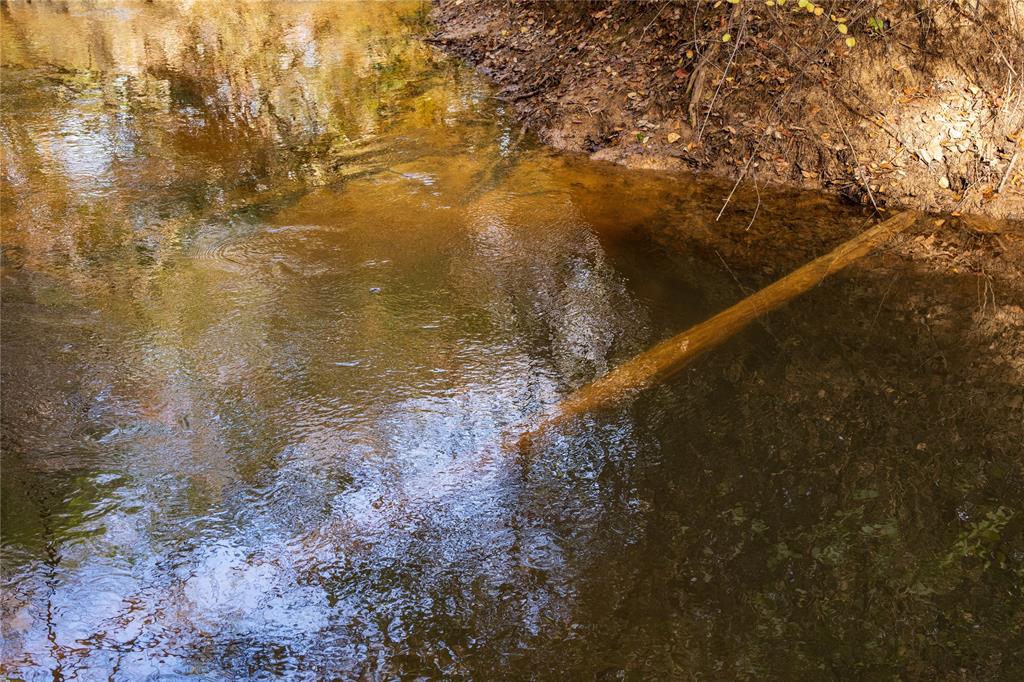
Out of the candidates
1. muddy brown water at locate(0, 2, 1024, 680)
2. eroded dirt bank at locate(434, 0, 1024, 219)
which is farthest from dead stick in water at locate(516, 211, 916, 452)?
eroded dirt bank at locate(434, 0, 1024, 219)

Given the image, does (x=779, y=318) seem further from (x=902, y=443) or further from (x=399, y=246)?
(x=399, y=246)

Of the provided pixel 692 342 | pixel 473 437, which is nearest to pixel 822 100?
pixel 692 342

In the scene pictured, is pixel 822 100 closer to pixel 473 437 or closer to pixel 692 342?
pixel 692 342

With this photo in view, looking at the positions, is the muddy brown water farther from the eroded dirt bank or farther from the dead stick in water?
the eroded dirt bank

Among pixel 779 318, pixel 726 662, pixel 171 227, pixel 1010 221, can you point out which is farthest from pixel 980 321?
pixel 171 227

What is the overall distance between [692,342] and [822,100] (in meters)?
4.31

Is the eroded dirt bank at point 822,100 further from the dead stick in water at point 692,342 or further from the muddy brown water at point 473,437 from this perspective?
the dead stick in water at point 692,342

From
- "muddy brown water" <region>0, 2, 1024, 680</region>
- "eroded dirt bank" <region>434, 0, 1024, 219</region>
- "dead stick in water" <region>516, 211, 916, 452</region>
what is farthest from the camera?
"eroded dirt bank" <region>434, 0, 1024, 219</region>

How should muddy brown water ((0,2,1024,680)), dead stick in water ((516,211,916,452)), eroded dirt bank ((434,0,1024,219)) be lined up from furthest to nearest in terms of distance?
eroded dirt bank ((434,0,1024,219)) < dead stick in water ((516,211,916,452)) < muddy brown water ((0,2,1024,680))

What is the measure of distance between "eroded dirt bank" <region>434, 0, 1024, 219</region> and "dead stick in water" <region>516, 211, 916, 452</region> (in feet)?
4.51

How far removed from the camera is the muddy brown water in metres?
3.54

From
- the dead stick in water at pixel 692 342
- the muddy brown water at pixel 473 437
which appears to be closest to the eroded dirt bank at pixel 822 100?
the muddy brown water at pixel 473 437

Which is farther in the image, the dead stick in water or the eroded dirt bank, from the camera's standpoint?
the eroded dirt bank

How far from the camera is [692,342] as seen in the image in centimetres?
562
